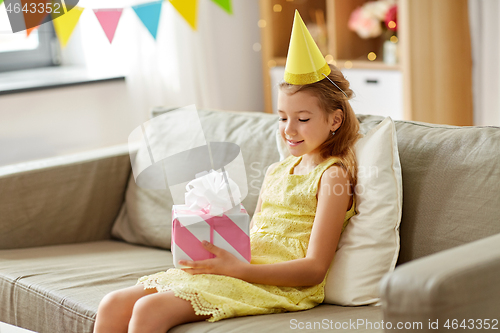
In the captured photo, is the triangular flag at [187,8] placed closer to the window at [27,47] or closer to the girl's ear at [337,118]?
the girl's ear at [337,118]

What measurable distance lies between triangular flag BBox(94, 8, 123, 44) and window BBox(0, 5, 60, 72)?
0.91 metres

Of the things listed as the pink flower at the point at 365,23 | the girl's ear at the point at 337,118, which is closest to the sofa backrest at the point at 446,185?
the girl's ear at the point at 337,118

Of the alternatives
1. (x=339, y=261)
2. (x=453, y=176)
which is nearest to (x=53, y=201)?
(x=339, y=261)

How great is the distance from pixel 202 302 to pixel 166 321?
0.08 metres

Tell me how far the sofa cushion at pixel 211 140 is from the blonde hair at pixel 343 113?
27 cm

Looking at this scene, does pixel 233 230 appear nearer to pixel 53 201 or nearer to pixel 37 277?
pixel 37 277

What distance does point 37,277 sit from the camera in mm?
1502

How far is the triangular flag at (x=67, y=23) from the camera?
1.99 metres

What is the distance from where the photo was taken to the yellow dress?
3.89ft

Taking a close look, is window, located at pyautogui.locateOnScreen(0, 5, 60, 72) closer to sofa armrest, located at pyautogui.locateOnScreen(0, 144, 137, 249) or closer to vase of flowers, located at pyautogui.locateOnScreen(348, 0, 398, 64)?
sofa armrest, located at pyautogui.locateOnScreen(0, 144, 137, 249)

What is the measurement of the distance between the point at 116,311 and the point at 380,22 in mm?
2171

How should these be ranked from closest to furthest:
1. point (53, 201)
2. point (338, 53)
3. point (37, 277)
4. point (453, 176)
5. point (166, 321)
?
point (166, 321), point (453, 176), point (37, 277), point (53, 201), point (338, 53)

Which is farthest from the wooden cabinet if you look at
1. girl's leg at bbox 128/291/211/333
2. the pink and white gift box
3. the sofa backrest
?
girl's leg at bbox 128/291/211/333

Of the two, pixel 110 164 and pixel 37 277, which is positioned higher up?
pixel 110 164
